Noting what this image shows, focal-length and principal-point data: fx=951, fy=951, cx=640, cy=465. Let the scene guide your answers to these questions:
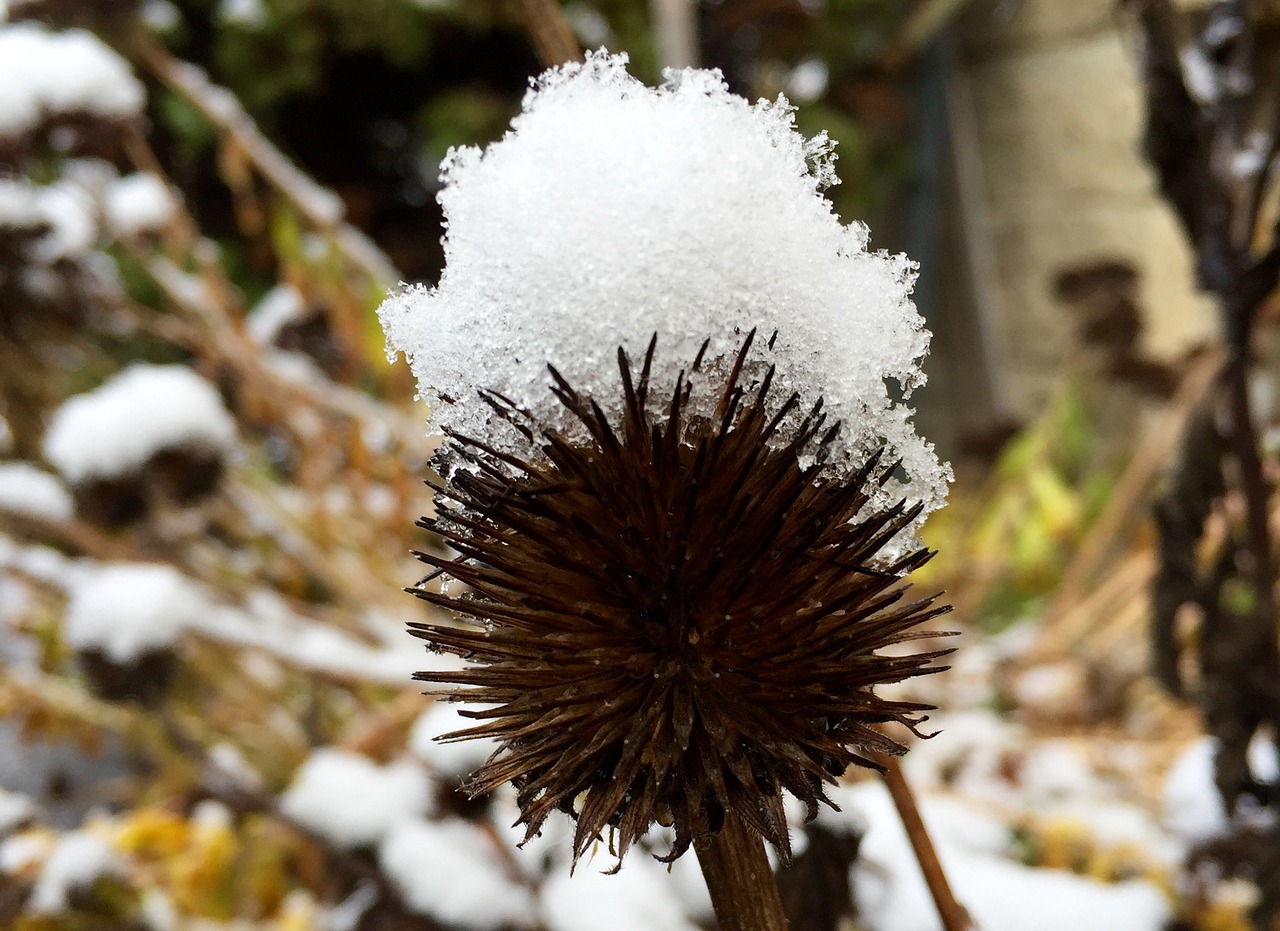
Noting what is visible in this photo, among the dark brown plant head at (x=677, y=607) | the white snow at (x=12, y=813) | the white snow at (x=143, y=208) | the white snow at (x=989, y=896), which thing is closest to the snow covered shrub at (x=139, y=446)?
the white snow at (x=12, y=813)

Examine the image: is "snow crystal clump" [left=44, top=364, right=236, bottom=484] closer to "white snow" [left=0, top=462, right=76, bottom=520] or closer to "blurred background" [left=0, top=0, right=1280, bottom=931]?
"blurred background" [left=0, top=0, right=1280, bottom=931]

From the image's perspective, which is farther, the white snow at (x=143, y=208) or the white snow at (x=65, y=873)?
the white snow at (x=143, y=208)

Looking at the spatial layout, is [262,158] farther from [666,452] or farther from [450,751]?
[666,452]

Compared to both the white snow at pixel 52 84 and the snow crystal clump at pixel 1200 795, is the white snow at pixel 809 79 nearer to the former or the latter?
the white snow at pixel 52 84

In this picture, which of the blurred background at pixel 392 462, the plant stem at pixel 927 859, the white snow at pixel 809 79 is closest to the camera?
the plant stem at pixel 927 859

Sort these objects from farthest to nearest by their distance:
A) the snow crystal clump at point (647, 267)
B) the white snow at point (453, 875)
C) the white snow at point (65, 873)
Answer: the white snow at point (65, 873), the white snow at point (453, 875), the snow crystal clump at point (647, 267)

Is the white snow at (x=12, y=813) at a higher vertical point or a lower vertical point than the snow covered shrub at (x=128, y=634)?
lower

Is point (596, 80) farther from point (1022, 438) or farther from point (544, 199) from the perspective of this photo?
point (1022, 438)
